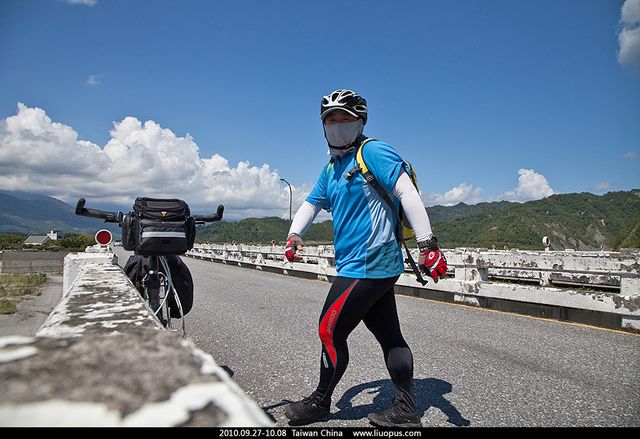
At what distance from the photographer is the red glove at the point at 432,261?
249 cm

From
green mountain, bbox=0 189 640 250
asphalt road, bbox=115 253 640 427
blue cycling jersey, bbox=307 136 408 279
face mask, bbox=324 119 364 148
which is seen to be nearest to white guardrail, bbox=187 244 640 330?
asphalt road, bbox=115 253 640 427

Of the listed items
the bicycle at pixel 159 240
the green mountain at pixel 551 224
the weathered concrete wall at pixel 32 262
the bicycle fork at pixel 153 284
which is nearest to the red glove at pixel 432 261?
the bicycle at pixel 159 240

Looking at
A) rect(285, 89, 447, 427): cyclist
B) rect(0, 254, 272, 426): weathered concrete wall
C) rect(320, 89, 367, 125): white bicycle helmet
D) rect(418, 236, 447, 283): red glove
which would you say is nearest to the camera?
rect(0, 254, 272, 426): weathered concrete wall

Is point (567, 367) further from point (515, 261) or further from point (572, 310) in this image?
point (515, 261)

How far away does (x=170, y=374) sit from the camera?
2.30ft

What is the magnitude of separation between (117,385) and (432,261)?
2.12m

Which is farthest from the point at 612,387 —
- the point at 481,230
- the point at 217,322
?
the point at 481,230

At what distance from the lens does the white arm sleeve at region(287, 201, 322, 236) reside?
321 cm

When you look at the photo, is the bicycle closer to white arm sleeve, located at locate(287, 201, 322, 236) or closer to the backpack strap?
white arm sleeve, located at locate(287, 201, 322, 236)

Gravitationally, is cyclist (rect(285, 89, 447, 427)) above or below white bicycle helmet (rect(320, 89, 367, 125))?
below

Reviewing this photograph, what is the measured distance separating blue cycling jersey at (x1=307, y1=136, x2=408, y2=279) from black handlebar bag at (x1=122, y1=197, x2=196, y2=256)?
130 centimetres

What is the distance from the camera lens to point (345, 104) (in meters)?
2.80

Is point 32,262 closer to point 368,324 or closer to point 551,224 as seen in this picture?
point 368,324

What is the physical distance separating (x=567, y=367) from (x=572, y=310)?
2.75 metres
